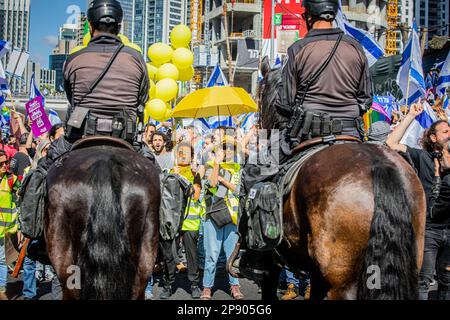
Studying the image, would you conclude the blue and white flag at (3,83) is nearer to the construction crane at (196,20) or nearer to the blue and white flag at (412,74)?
the blue and white flag at (412,74)

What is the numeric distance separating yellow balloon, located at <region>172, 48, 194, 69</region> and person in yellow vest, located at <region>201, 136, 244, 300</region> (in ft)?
→ 18.8

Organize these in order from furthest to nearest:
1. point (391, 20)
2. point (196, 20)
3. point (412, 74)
A: point (196, 20)
point (391, 20)
point (412, 74)

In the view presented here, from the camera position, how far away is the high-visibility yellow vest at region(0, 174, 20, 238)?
809cm

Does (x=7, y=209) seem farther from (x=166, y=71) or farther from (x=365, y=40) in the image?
(x=365, y=40)

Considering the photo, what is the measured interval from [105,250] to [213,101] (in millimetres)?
6799

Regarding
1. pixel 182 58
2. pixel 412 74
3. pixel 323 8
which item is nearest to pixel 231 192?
pixel 412 74

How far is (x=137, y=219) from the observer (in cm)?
386

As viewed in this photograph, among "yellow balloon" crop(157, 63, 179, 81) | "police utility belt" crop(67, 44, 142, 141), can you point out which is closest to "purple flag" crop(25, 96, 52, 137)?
"yellow balloon" crop(157, 63, 179, 81)

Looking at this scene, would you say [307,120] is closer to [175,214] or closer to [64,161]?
[175,214]

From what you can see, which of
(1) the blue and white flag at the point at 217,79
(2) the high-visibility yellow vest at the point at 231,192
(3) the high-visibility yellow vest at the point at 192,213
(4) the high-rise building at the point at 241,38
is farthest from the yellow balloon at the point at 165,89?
(4) the high-rise building at the point at 241,38

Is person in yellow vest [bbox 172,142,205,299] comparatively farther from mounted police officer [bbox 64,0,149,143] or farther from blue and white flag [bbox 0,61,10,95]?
blue and white flag [bbox 0,61,10,95]

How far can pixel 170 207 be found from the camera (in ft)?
13.6

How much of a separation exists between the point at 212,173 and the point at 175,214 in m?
4.52

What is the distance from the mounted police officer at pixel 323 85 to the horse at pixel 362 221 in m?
0.48
